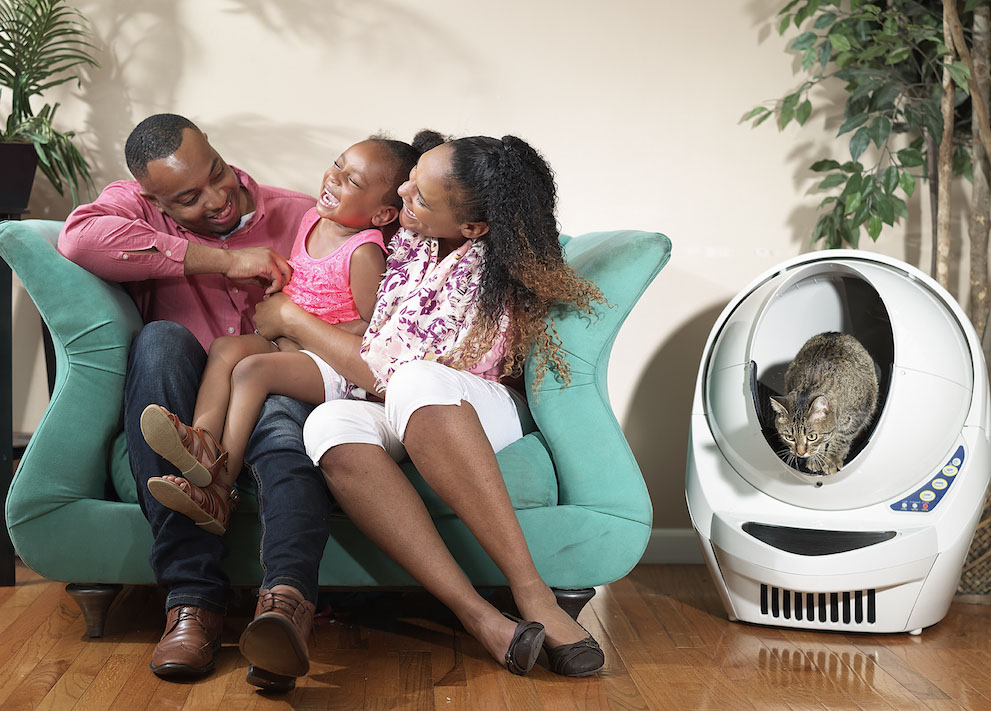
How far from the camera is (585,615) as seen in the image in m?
1.88

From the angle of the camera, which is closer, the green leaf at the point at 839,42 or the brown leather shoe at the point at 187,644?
the brown leather shoe at the point at 187,644

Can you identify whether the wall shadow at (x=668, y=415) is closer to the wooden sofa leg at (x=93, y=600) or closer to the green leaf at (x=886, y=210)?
the green leaf at (x=886, y=210)

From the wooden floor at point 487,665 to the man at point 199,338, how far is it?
0.11 meters

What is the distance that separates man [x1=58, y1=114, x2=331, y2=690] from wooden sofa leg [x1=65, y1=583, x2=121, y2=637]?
0.17 m

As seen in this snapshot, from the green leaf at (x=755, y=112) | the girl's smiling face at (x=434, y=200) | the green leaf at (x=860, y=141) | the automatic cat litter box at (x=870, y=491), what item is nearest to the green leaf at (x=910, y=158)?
the green leaf at (x=860, y=141)

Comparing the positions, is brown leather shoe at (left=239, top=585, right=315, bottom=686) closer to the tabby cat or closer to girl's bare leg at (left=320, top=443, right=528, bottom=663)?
girl's bare leg at (left=320, top=443, right=528, bottom=663)

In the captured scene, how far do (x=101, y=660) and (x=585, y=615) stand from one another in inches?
36.5

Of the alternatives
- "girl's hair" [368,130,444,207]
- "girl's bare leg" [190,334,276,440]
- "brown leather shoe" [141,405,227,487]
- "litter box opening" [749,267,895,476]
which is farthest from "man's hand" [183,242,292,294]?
"litter box opening" [749,267,895,476]

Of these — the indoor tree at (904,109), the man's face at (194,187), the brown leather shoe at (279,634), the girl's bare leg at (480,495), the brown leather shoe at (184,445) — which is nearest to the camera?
the brown leather shoe at (279,634)

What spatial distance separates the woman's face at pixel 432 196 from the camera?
162cm

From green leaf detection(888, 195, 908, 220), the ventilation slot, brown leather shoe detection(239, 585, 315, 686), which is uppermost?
green leaf detection(888, 195, 908, 220)

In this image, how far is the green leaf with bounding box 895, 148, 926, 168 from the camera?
7.03 feet

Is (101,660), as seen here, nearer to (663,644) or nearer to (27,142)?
(663,644)

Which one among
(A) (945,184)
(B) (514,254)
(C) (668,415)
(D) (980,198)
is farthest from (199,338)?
(D) (980,198)
